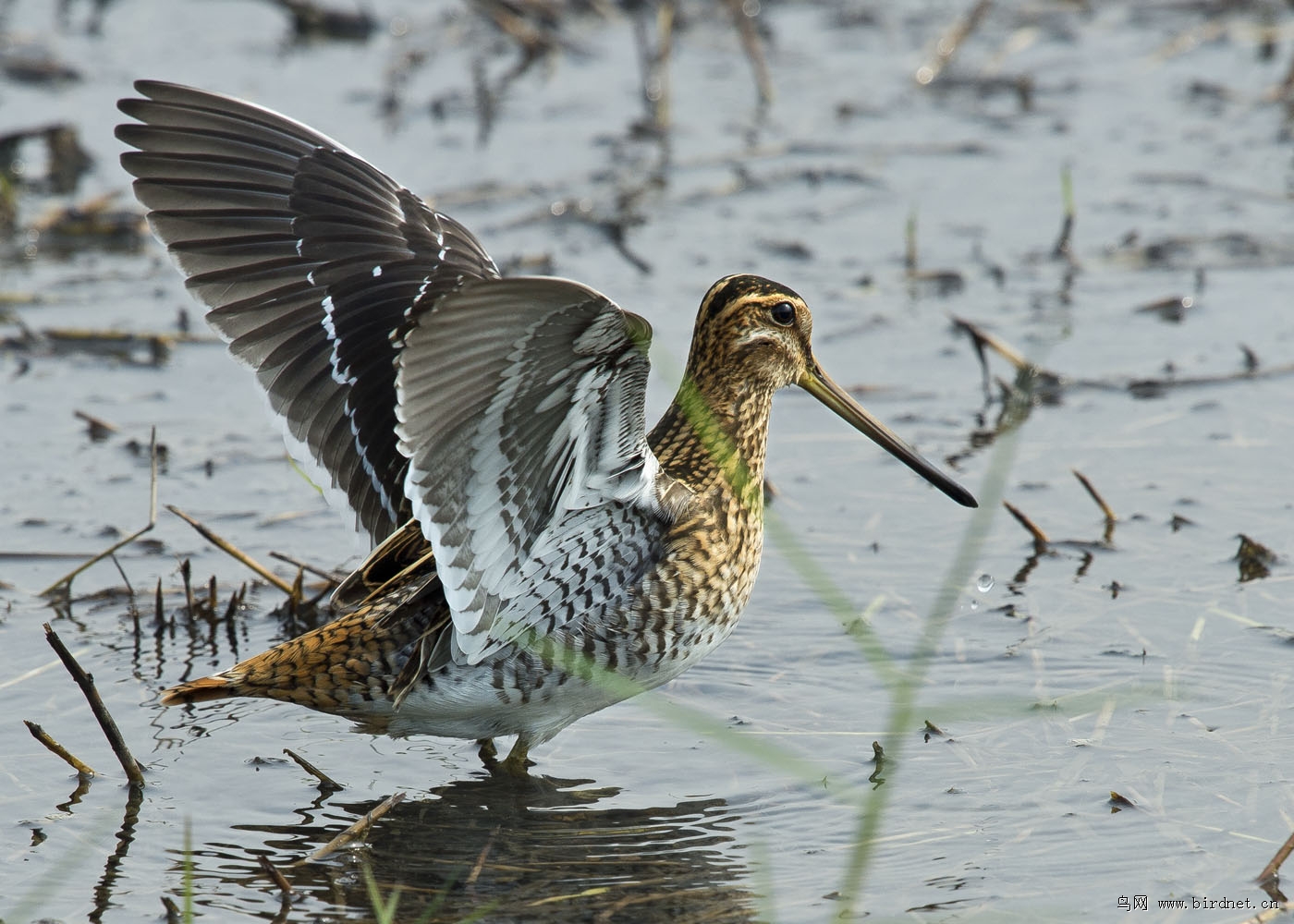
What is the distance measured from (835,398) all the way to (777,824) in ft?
4.11

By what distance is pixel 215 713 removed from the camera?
5.20 meters

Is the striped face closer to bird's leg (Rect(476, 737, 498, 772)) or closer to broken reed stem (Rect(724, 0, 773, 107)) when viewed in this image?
bird's leg (Rect(476, 737, 498, 772))

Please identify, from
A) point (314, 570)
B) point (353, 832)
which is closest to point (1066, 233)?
point (314, 570)

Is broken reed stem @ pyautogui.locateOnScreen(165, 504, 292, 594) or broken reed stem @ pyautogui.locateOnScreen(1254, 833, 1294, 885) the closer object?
broken reed stem @ pyautogui.locateOnScreen(1254, 833, 1294, 885)

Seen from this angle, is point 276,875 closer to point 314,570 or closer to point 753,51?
point 314,570

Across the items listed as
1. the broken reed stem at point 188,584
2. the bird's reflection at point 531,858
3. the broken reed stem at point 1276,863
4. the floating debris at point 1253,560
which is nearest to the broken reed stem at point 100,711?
the bird's reflection at point 531,858

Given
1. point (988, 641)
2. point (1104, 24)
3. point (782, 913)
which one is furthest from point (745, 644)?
point (1104, 24)

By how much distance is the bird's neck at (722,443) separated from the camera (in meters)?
4.95

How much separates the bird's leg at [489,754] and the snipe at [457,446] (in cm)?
2

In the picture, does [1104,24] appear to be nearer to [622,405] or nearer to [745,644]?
[745,644]

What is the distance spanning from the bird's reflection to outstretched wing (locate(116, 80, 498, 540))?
2.62 feet

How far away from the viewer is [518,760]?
4.95m

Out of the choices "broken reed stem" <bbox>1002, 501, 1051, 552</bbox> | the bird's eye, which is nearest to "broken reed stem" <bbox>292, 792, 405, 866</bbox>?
the bird's eye

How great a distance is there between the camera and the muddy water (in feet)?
14.4
